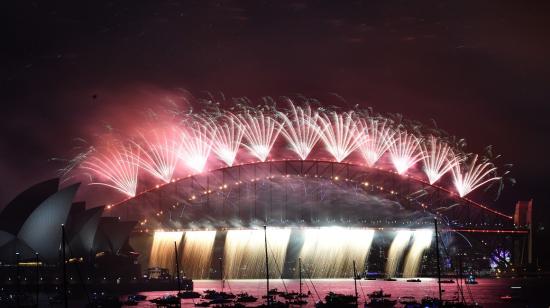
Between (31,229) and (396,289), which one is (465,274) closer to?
(396,289)

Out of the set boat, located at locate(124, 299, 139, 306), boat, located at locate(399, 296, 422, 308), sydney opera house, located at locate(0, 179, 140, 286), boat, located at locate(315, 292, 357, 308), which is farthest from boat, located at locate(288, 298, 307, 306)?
sydney opera house, located at locate(0, 179, 140, 286)

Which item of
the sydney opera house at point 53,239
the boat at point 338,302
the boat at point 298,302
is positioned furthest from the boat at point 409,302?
the sydney opera house at point 53,239

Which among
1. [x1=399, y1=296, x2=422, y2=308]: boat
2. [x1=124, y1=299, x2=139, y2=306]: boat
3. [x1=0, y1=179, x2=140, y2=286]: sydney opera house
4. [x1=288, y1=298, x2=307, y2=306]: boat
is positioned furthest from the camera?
[x1=0, y1=179, x2=140, y2=286]: sydney opera house

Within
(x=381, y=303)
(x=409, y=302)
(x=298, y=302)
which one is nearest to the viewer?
(x=409, y=302)

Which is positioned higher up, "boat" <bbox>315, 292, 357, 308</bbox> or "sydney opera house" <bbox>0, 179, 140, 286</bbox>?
"sydney opera house" <bbox>0, 179, 140, 286</bbox>

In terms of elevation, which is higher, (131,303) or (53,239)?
(53,239)

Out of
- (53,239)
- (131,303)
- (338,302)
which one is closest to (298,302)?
(338,302)

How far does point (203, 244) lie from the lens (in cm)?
15188

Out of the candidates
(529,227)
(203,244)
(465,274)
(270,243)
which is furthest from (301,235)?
(529,227)

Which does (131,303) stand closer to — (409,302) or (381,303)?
(381,303)

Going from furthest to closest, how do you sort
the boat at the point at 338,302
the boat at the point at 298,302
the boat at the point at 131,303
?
the boat at the point at 131,303 → the boat at the point at 298,302 → the boat at the point at 338,302

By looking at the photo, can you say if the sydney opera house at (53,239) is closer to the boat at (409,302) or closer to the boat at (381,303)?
the boat at (381,303)

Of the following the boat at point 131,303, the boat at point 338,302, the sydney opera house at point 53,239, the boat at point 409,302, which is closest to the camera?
the boat at point 409,302

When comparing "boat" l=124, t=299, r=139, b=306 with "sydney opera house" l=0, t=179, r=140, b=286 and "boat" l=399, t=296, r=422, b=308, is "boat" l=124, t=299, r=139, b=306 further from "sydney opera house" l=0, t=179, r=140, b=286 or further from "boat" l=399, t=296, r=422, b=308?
"boat" l=399, t=296, r=422, b=308
